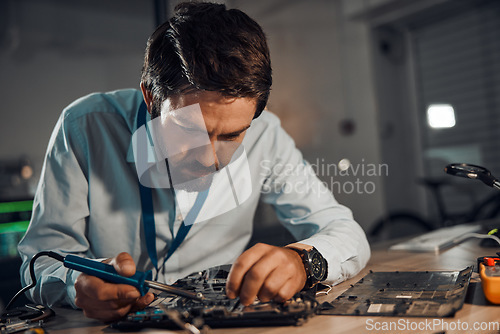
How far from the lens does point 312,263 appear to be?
730 mm

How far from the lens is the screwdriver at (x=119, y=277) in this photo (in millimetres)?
610

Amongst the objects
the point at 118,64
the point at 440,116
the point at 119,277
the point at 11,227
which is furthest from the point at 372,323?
the point at 440,116

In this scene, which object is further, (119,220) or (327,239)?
(119,220)

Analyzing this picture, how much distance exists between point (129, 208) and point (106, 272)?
1.28 feet

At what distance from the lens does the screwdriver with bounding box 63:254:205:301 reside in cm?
61

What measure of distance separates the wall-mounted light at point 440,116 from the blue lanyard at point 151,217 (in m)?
3.33

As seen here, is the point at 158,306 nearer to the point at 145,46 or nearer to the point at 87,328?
the point at 87,328

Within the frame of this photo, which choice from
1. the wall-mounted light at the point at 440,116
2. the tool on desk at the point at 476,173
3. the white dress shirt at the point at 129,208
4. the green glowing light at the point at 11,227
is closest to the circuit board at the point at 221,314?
the white dress shirt at the point at 129,208

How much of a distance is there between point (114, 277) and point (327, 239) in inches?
16.6

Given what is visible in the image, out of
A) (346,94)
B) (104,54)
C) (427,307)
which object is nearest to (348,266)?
(427,307)

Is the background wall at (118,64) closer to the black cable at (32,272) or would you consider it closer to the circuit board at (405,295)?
the circuit board at (405,295)

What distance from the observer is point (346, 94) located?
3201 mm

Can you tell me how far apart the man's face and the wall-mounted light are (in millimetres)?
3395

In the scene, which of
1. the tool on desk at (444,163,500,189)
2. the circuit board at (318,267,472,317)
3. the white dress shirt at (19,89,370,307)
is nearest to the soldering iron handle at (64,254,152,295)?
the white dress shirt at (19,89,370,307)
